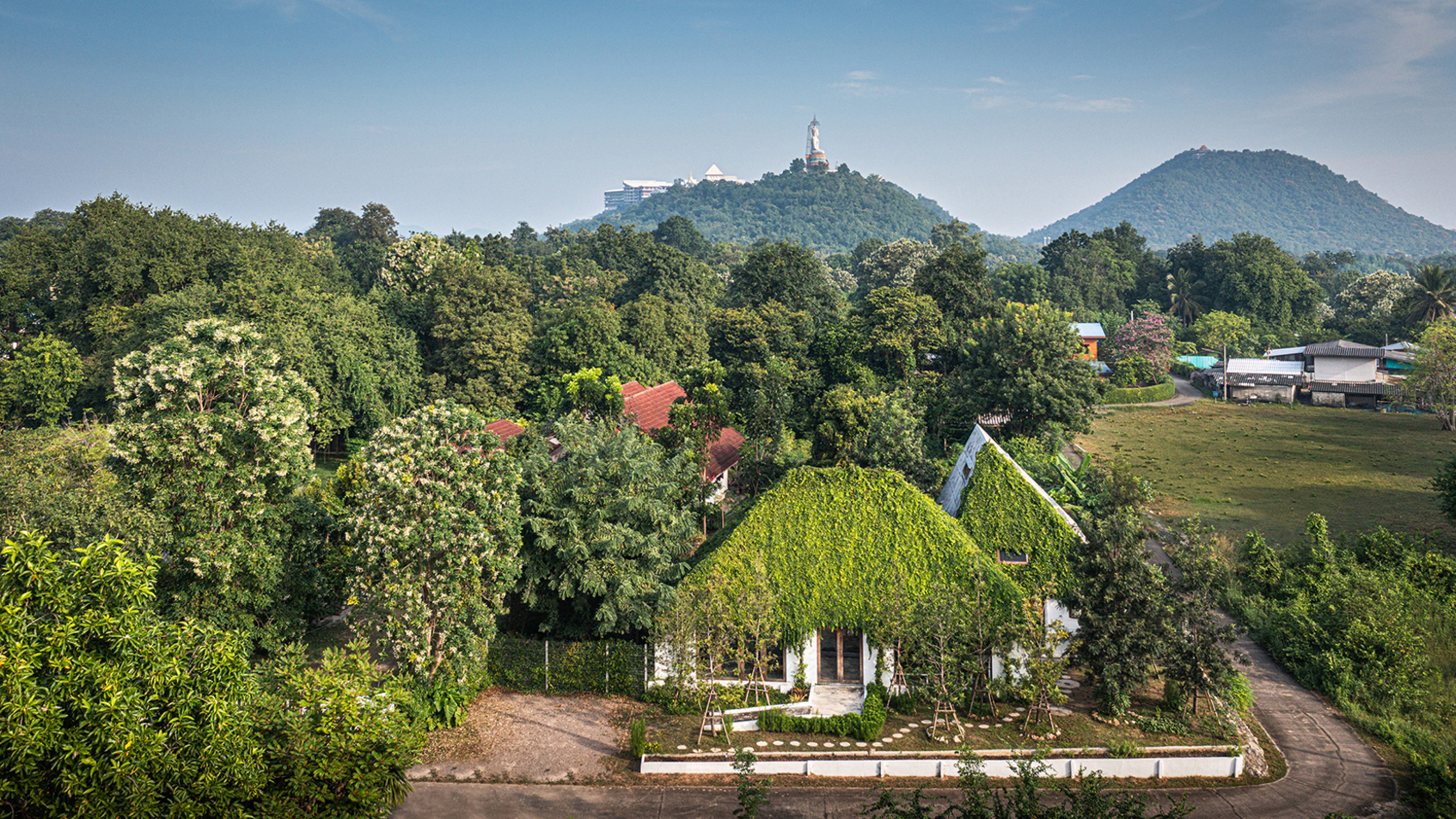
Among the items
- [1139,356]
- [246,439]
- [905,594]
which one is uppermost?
[1139,356]

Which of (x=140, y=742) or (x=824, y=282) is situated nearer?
(x=140, y=742)

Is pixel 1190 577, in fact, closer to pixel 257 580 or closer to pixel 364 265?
pixel 257 580

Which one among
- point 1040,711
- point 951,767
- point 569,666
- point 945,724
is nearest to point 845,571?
point 945,724

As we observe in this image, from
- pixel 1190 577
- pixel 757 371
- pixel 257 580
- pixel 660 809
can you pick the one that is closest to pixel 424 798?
pixel 660 809

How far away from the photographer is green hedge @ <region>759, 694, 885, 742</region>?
53.2 ft

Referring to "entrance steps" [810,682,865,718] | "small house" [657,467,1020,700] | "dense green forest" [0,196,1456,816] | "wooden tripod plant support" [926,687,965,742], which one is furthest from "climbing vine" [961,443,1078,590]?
"entrance steps" [810,682,865,718]

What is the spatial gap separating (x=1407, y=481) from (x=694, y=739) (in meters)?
35.8

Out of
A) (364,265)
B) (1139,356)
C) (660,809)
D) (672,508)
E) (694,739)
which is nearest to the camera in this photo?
(660,809)

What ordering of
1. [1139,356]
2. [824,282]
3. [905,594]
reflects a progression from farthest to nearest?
1. [1139,356]
2. [824,282]
3. [905,594]

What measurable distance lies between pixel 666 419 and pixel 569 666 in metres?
17.8

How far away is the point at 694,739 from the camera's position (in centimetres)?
1642

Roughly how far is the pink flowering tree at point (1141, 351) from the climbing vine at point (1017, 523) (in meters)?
44.8

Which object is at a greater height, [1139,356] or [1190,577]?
[1139,356]

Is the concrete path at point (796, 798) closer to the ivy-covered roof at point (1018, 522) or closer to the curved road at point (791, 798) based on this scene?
the curved road at point (791, 798)
